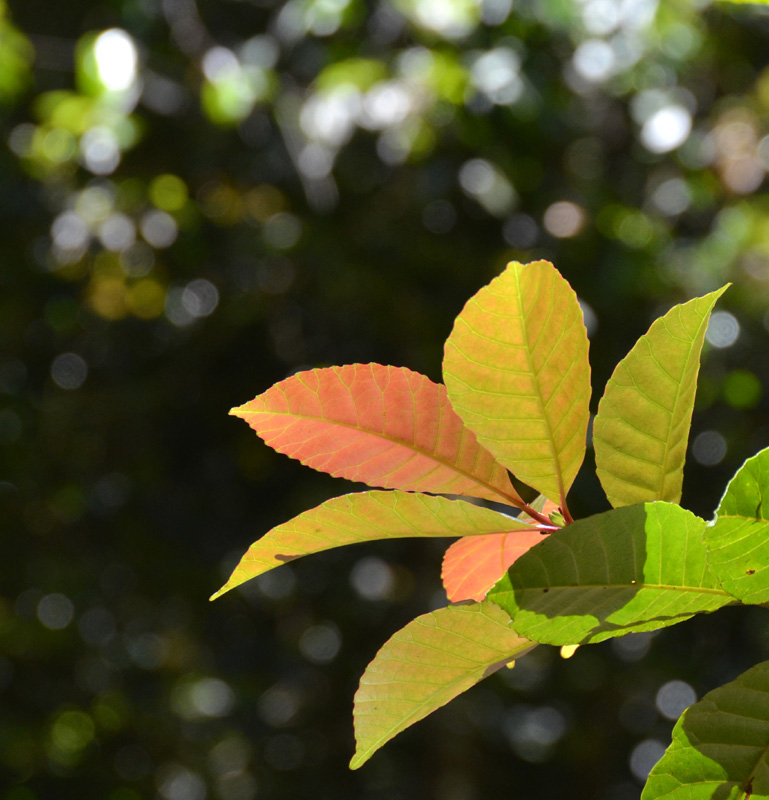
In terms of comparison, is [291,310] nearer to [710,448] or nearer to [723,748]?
[710,448]

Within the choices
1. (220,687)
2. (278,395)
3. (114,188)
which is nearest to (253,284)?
(114,188)

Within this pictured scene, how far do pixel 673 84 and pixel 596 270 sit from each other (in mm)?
694

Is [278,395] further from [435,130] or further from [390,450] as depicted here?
[435,130]

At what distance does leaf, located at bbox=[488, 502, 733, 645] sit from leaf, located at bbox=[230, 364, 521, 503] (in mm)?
55

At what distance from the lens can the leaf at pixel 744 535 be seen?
7.4 inches

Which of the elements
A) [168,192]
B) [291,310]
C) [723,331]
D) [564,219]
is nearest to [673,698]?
[723,331]

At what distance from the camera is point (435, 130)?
6.66ft

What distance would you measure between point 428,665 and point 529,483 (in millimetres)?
63

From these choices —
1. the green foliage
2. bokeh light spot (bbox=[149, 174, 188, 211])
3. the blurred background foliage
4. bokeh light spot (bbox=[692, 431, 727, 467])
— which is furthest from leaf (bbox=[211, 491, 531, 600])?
bokeh light spot (bbox=[149, 174, 188, 211])

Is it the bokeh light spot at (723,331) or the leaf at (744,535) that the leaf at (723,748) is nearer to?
the leaf at (744,535)

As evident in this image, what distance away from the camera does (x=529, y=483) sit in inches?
9.5

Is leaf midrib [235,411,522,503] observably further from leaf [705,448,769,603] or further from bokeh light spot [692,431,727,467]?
bokeh light spot [692,431,727,467]

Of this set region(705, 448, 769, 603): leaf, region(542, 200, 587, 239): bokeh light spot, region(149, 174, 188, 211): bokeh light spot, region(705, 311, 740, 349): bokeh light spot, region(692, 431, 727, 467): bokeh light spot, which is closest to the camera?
region(705, 448, 769, 603): leaf

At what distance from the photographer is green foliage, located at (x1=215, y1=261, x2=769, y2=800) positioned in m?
0.20
